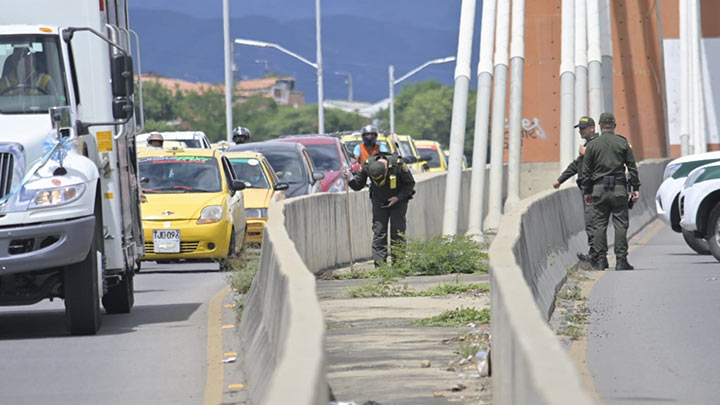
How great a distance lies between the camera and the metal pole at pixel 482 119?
2819 cm

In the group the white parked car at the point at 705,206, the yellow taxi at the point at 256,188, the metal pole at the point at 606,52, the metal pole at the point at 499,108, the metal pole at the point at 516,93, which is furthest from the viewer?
A: the metal pole at the point at 606,52

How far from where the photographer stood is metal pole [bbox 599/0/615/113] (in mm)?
37812

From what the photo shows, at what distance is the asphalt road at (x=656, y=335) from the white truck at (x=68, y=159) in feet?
13.7

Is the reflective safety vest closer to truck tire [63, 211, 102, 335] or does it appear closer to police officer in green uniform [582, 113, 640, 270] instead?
police officer in green uniform [582, 113, 640, 270]

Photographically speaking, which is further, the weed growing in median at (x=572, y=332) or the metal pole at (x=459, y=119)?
Answer: the metal pole at (x=459, y=119)

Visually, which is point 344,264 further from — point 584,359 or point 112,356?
point 584,359

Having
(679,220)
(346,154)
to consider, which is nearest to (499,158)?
(346,154)

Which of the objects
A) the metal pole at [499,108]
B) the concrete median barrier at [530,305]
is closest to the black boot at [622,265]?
the concrete median barrier at [530,305]

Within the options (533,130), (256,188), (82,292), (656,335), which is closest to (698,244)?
(256,188)

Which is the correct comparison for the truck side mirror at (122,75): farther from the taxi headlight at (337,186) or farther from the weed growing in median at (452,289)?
the taxi headlight at (337,186)

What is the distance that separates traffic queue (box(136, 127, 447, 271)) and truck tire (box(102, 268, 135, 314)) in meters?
3.72

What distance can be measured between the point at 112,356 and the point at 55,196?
4.84 ft

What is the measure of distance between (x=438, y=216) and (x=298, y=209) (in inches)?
425

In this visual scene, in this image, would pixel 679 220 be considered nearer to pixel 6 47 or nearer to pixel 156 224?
pixel 156 224
